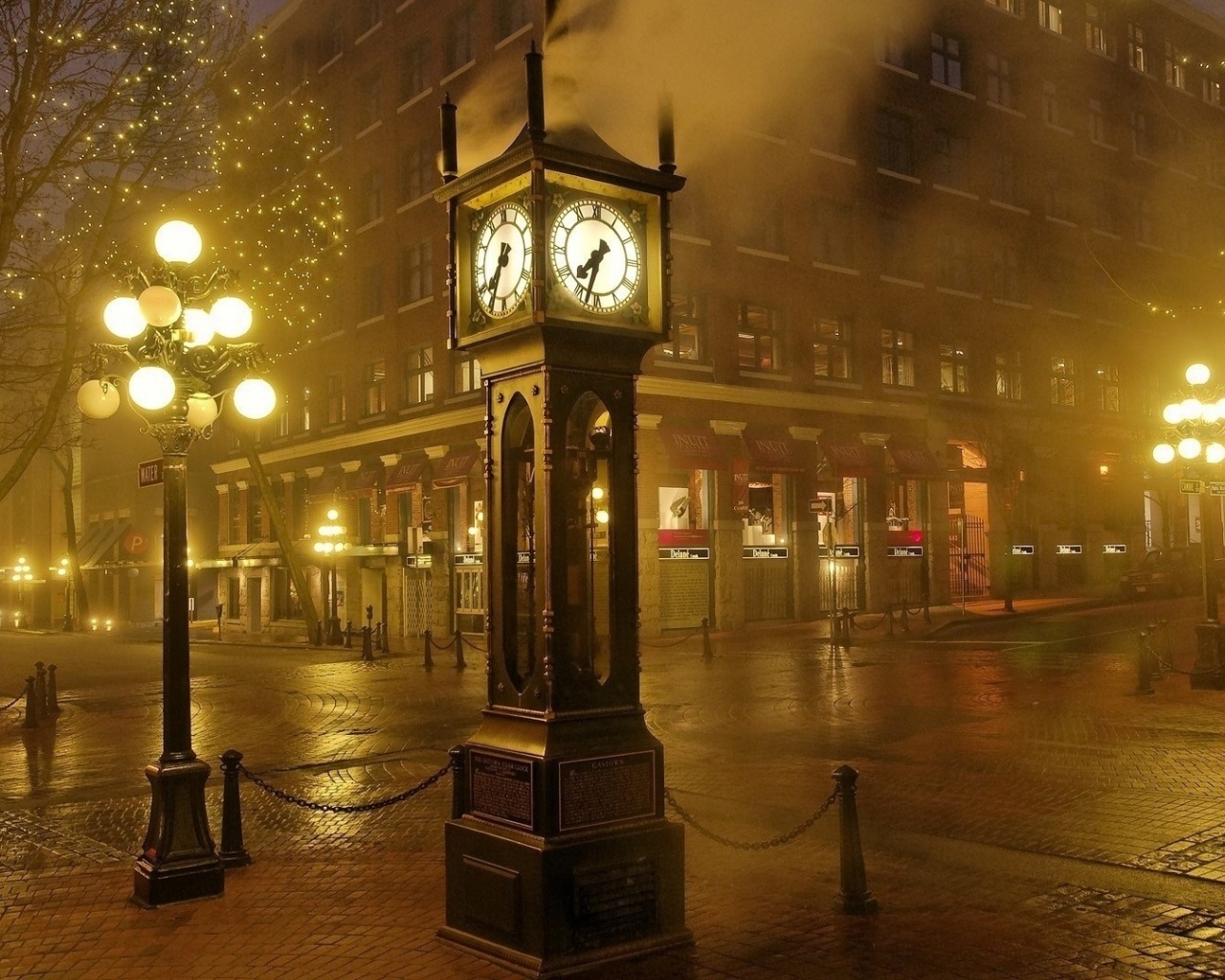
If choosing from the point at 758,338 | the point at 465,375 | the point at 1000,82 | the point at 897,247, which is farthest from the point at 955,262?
the point at 465,375

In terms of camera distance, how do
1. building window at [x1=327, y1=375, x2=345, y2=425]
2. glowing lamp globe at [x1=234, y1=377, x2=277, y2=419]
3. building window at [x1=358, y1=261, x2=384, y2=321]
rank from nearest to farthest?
glowing lamp globe at [x1=234, y1=377, x2=277, y2=419] < building window at [x1=358, y1=261, x2=384, y2=321] < building window at [x1=327, y1=375, x2=345, y2=425]

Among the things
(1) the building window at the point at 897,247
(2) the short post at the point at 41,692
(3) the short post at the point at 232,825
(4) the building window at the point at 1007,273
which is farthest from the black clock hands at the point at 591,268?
(4) the building window at the point at 1007,273

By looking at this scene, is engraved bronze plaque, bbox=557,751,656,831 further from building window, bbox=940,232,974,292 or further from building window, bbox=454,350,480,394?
building window, bbox=940,232,974,292

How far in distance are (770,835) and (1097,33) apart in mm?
42451

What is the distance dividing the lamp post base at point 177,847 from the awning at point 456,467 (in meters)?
23.5

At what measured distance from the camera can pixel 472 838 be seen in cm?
607

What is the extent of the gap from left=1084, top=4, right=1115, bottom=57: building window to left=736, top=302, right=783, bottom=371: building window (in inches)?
743

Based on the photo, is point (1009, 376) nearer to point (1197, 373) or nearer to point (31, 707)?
point (1197, 373)

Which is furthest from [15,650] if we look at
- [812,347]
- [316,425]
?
[812,347]

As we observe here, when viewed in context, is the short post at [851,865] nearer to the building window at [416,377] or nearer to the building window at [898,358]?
the building window at [416,377]

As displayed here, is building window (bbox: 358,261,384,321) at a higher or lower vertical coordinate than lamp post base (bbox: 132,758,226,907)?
higher

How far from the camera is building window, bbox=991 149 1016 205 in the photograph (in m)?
40.0

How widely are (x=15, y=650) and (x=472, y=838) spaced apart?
3824 cm

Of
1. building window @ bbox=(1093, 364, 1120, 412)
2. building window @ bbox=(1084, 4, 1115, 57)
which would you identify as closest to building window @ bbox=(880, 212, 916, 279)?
building window @ bbox=(1093, 364, 1120, 412)
